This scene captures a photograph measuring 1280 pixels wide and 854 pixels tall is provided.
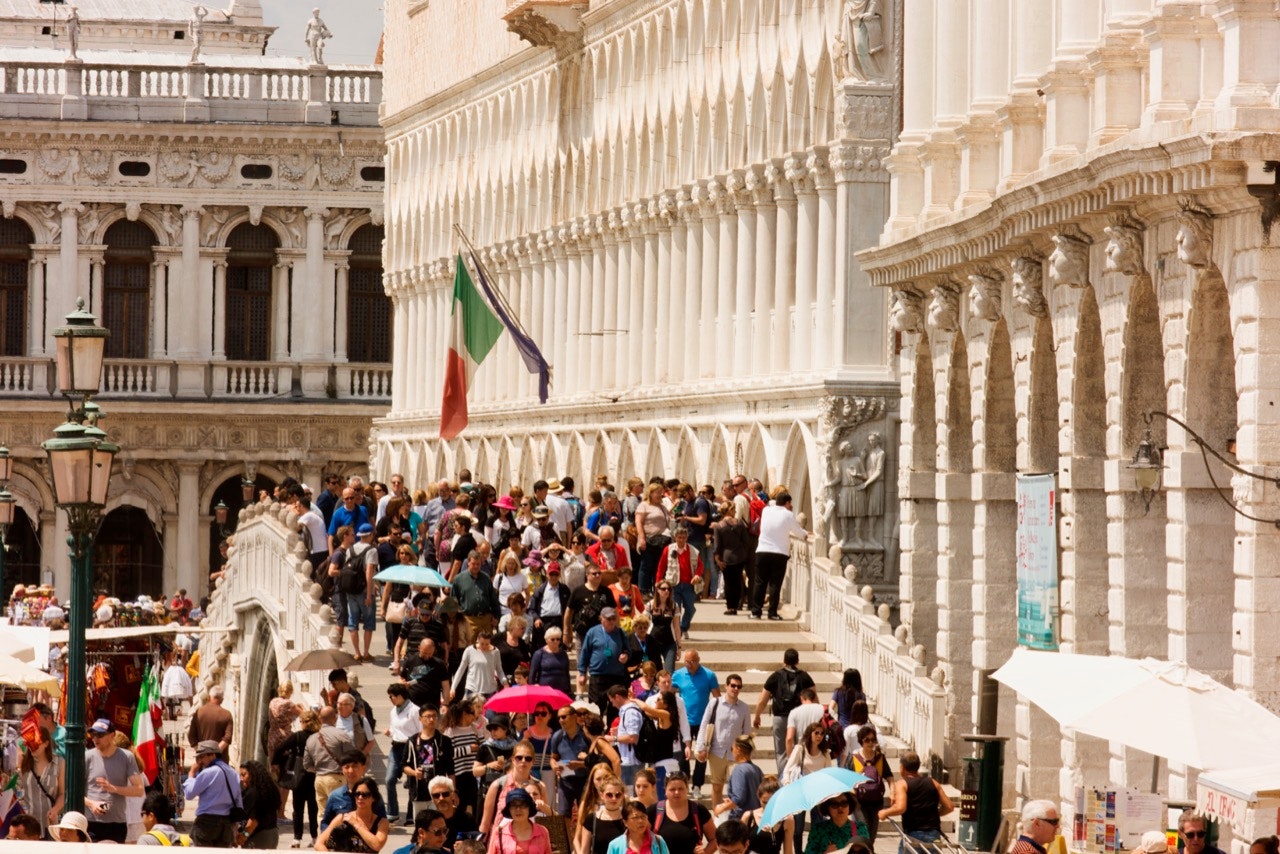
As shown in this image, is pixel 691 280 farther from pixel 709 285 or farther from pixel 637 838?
pixel 637 838

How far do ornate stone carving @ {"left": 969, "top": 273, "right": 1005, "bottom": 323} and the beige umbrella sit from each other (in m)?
10.2

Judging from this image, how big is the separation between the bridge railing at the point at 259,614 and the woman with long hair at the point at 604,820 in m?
13.9

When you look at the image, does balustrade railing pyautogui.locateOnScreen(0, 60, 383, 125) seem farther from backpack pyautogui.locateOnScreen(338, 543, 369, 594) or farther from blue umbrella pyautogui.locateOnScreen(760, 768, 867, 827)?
blue umbrella pyautogui.locateOnScreen(760, 768, 867, 827)

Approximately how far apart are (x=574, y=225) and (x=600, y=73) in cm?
285

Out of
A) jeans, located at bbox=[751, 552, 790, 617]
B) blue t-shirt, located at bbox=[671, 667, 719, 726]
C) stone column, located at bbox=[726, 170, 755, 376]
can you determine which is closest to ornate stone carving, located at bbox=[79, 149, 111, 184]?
stone column, located at bbox=[726, 170, 755, 376]

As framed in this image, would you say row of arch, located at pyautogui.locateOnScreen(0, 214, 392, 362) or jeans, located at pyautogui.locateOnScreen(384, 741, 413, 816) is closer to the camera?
jeans, located at pyautogui.locateOnScreen(384, 741, 413, 816)

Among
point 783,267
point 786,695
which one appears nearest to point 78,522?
point 786,695

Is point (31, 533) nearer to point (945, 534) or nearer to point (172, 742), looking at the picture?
point (172, 742)

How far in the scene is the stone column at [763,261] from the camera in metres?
42.6

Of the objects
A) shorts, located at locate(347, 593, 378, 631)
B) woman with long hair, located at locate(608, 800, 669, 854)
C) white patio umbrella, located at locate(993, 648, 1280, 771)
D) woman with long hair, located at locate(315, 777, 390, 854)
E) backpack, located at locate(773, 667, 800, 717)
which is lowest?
woman with long hair, located at locate(315, 777, 390, 854)

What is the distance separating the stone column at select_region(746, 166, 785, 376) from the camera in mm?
42594

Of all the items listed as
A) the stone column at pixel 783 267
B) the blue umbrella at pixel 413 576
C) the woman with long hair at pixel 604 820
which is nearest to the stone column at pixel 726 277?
the stone column at pixel 783 267

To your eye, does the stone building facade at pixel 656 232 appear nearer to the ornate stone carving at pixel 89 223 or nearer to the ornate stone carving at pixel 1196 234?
the ornate stone carving at pixel 89 223

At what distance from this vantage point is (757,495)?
3656cm
